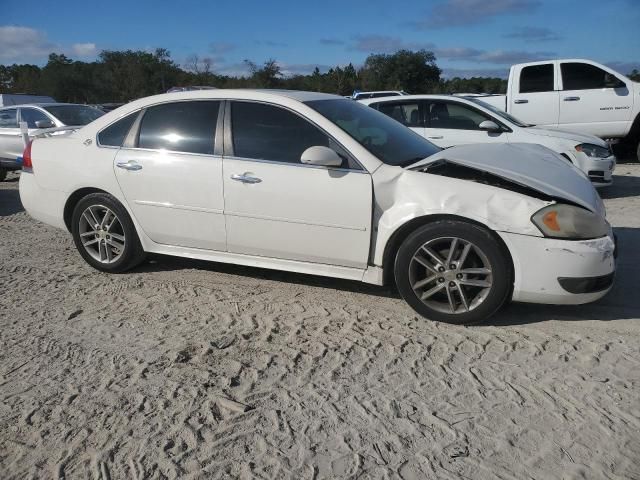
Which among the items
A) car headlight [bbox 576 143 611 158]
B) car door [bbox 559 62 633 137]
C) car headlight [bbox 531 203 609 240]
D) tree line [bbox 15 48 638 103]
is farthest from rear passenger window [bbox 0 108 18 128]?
tree line [bbox 15 48 638 103]

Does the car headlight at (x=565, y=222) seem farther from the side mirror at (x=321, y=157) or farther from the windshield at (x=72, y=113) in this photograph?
the windshield at (x=72, y=113)

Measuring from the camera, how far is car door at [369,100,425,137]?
9.06 m

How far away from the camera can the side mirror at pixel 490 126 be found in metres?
8.20

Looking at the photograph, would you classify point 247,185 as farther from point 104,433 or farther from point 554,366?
point 554,366

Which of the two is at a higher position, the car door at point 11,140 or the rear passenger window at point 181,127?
the rear passenger window at point 181,127

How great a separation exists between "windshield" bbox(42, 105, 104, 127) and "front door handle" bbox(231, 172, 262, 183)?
822cm

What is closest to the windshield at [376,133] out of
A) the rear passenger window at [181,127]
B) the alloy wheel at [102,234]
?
the rear passenger window at [181,127]

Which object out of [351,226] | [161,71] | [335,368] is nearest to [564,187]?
[351,226]

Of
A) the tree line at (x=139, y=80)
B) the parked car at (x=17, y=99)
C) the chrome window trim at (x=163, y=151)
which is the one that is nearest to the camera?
the chrome window trim at (x=163, y=151)

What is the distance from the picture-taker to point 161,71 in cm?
4534

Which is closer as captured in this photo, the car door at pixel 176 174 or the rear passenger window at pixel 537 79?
the car door at pixel 176 174

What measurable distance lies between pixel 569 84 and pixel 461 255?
868 cm

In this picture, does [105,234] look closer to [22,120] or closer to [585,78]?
[22,120]

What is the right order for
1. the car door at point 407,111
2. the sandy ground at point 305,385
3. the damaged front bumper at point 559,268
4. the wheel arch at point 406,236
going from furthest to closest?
the car door at point 407,111, the wheel arch at point 406,236, the damaged front bumper at point 559,268, the sandy ground at point 305,385
